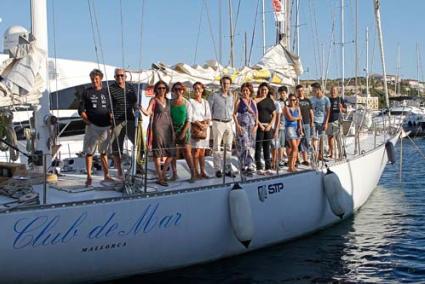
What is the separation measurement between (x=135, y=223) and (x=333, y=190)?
157 inches

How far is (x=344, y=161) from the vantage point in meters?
10.6

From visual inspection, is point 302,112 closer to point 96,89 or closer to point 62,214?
point 96,89

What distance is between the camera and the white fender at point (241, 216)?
7637 mm

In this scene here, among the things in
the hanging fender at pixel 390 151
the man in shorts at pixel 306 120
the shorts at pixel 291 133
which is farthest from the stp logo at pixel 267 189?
the hanging fender at pixel 390 151

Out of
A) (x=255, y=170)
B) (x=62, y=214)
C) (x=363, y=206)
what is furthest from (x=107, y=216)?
(x=363, y=206)

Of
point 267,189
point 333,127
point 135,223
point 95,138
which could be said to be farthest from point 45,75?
point 333,127

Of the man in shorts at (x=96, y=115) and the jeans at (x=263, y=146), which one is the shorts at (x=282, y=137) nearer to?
the jeans at (x=263, y=146)

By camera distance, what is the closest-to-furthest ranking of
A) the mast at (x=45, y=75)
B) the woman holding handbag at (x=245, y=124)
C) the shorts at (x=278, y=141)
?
the mast at (x=45, y=75) → the woman holding handbag at (x=245, y=124) → the shorts at (x=278, y=141)

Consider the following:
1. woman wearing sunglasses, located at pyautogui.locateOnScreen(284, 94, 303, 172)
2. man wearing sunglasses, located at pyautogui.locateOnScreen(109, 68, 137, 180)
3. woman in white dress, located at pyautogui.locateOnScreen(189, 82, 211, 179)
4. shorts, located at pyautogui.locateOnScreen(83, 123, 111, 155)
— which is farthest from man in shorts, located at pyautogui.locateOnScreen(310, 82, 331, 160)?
shorts, located at pyautogui.locateOnScreen(83, 123, 111, 155)

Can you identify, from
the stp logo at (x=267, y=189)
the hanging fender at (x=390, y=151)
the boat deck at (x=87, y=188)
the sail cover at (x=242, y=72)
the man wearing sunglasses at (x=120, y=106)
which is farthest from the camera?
the hanging fender at (x=390, y=151)

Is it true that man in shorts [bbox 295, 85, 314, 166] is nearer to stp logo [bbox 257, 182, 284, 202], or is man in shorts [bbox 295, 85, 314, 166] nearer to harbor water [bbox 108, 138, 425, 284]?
harbor water [bbox 108, 138, 425, 284]

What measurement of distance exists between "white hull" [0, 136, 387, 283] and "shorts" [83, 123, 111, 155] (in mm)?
1046

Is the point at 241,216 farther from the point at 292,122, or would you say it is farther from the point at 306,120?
the point at 306,120

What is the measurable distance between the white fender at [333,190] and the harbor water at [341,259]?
51cm
